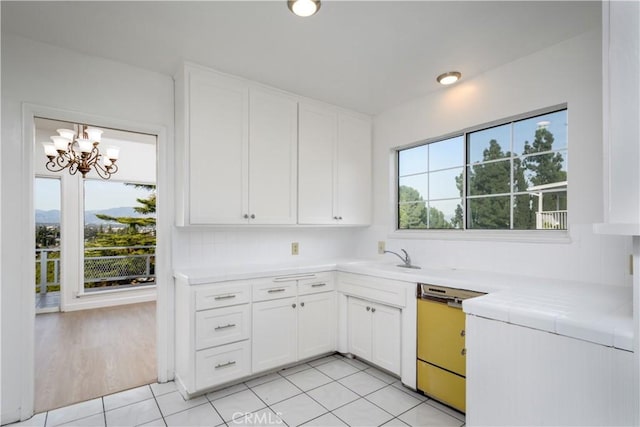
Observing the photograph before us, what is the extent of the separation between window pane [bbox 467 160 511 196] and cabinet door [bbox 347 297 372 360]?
137 centimetres

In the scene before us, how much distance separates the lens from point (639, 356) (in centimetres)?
103

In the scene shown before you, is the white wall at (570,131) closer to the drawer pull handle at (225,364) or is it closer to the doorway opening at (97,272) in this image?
the drawer pull handle at (225,364)

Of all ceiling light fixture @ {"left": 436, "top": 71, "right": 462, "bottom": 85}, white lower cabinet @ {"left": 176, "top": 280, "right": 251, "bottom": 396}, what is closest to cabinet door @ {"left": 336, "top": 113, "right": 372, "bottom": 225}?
ceiling light fixture @ {"left": 436, "top": 71, "right": 462, "bottom": 85}

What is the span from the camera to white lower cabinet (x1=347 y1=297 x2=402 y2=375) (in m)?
2.53

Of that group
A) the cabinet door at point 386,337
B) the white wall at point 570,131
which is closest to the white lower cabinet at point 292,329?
the cabinet door at point 386,337

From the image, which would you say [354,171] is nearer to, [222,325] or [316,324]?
[316,324]

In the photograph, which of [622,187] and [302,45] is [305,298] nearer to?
[302,45]

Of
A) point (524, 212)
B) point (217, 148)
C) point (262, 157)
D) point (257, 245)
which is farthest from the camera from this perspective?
point (257, 245)

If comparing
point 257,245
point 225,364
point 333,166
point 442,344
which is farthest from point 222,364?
point 333,166

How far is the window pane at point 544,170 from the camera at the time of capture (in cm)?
229

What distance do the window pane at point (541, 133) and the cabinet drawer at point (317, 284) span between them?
1888mm

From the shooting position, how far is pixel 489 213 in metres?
2.70

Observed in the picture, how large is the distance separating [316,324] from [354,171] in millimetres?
1625

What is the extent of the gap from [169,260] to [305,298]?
3.87 ft
